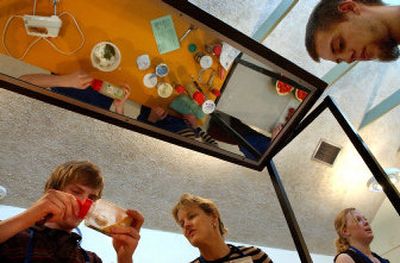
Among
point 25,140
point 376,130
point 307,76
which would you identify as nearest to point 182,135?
point 307,76

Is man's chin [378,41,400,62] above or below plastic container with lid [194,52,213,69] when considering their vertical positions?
above

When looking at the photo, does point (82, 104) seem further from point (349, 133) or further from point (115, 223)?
point (349, 133)

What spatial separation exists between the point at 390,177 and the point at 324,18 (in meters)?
2.39

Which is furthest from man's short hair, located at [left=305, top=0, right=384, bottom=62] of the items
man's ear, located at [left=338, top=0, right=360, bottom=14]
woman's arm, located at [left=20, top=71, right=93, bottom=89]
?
woman's arm, located at [left=20, top=71, right=93, bottom=89]

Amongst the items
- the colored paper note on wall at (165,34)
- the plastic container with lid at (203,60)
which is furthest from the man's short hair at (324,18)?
the colored paper note on wall at (165,34)

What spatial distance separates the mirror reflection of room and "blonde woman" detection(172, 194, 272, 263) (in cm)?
38

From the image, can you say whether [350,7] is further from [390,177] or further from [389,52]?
[390,177]

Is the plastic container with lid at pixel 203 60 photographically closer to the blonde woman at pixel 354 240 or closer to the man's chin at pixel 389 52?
the man's chin at pixel 389 52

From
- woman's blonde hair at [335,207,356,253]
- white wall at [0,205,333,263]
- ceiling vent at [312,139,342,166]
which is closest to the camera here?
woman's blonde hair at [335,207,356,253]

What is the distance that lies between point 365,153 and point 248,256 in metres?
0.70

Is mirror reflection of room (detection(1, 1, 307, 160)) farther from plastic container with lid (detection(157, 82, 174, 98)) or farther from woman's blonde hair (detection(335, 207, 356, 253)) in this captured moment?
A: woman's blonde hair (detection(335, 207, 356, 253))

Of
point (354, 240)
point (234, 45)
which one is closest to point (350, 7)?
point (234, 45)

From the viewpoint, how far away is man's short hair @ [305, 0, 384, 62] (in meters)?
1.26

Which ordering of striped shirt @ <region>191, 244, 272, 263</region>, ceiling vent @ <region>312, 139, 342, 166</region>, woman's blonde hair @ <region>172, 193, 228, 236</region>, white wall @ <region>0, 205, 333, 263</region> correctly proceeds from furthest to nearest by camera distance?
ceiling vent @ <region>312, 139, 342, 166</region>, white wall @ <region>0, 205, 333, 263</region>, woman's blonde hair @ <region>172, 193, 228, 236</region>, striped shirt @ <region>191, 244, 272, 263</region>
